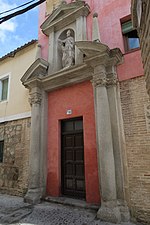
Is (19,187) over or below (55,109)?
below

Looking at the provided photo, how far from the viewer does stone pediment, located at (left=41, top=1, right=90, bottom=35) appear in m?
6.07

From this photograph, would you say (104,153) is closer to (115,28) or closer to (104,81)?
(104,81)

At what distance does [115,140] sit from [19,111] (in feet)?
14.6

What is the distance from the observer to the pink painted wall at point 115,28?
4.48 metres

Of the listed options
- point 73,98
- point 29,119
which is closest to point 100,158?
point 73,98

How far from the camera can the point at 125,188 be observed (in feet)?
13.1

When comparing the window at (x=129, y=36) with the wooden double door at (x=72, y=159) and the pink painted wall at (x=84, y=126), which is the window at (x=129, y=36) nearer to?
the pink painted wall at (x=84, y=126)

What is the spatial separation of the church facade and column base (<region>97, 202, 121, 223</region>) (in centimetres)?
2

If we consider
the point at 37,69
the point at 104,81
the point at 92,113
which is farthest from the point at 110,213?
the point at 37,69

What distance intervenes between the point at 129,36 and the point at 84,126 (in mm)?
3189

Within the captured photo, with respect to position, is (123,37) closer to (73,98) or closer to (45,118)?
(73,98)

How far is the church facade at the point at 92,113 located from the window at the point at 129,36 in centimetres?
3

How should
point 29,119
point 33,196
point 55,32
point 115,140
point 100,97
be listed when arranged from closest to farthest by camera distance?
point 115,140
point 100,97
point 33,196
point 29,119
point 55,32

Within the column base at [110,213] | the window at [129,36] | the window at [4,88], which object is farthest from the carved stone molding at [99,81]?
the window at [4,88]
